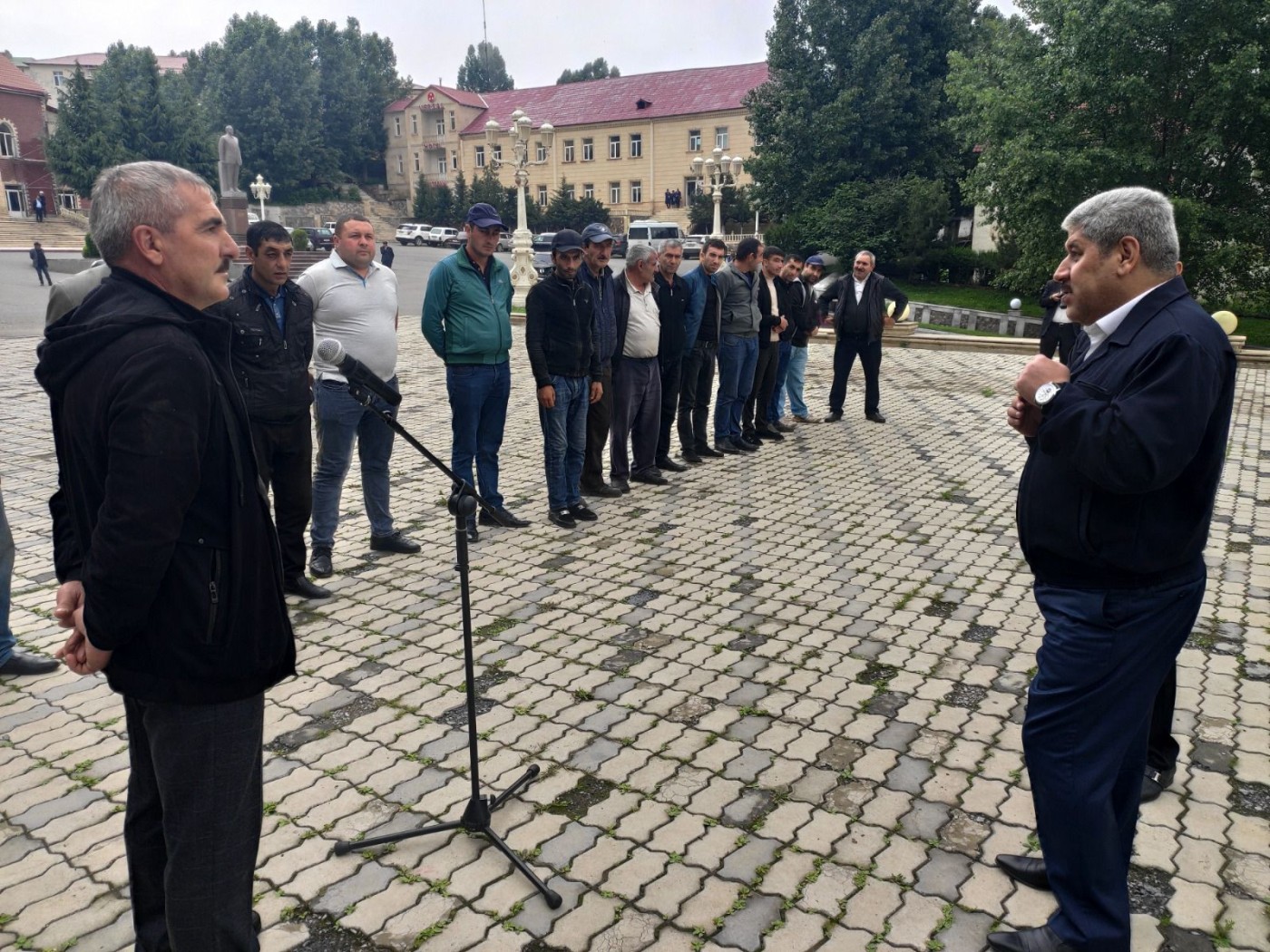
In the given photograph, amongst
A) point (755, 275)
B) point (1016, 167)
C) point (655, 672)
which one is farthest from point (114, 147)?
point (655, 672)

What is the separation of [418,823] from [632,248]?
5.64 m

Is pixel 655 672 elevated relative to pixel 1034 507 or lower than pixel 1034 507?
lower

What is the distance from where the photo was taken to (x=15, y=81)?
61.6m

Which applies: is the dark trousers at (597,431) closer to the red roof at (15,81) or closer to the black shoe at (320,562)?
the black shoe at (320,562)

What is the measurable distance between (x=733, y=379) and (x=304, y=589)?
5202mm

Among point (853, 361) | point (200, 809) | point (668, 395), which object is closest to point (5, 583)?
point (200, 809)

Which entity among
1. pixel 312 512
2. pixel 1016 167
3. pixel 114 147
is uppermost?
pixel 114 147

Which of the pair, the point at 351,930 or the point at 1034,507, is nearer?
the point at 1034,507

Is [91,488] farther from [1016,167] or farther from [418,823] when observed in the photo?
[1016,167]

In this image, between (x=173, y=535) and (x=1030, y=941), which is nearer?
(x=173, y=535)

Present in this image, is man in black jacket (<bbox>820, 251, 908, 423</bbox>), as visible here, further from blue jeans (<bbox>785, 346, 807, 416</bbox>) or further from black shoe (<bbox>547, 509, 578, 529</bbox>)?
black shoe (<bbox>547, 509, 578, 529</bbox>)

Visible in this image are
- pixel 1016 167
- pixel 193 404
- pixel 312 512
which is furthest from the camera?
pixel 1016 167

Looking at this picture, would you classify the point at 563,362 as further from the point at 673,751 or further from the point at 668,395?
the point at 673,751

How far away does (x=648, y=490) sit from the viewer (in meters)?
8.20
